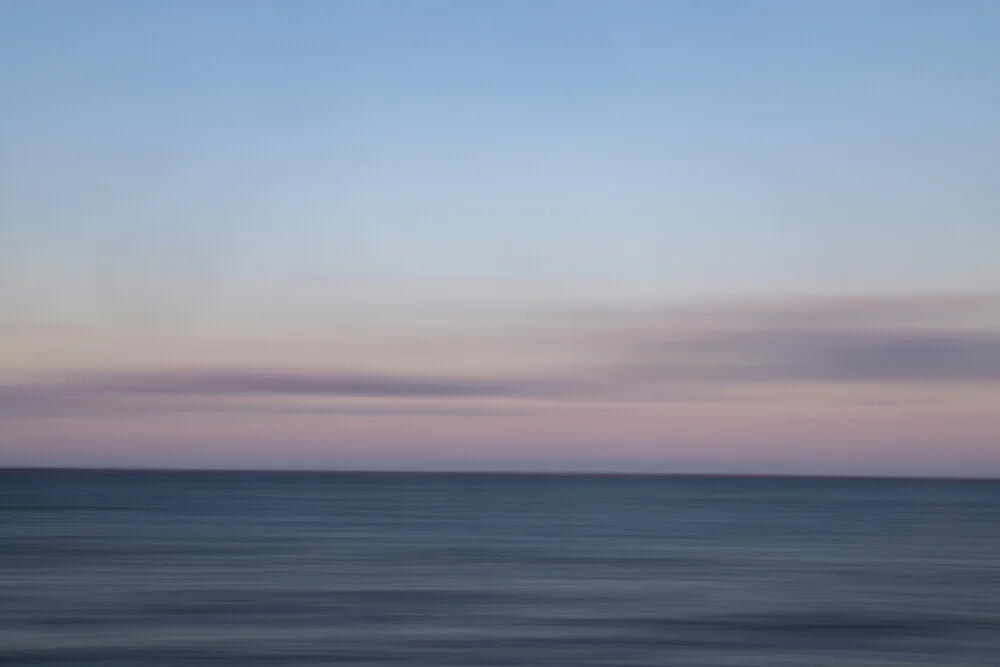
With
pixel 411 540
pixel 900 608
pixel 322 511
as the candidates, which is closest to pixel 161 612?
pixel 900 608

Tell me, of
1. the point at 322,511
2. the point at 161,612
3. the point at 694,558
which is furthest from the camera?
the point at 322,511

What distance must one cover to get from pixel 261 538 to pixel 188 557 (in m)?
6.93

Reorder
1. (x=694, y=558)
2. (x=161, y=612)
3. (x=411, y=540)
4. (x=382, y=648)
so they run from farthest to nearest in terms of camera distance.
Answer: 1. (x=411, y=540)
2. (x=694, y=558)
3. (x=161, y=612)
4. (x=382, y=648)

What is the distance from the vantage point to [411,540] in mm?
34000

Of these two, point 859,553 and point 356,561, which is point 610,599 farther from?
point 859,553

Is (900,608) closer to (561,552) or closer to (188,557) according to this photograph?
(561,552)

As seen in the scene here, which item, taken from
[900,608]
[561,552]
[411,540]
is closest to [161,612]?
[900,608]

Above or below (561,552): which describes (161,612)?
below

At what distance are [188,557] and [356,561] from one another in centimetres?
370

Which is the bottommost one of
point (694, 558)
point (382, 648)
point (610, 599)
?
point (382, 648)

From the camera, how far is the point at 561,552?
3012cm

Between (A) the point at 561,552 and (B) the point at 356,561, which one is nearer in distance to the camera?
(B) the point at 356,561

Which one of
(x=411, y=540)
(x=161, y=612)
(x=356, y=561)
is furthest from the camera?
(x=411, y=540)

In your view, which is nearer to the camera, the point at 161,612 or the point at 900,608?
the point at 161,612
